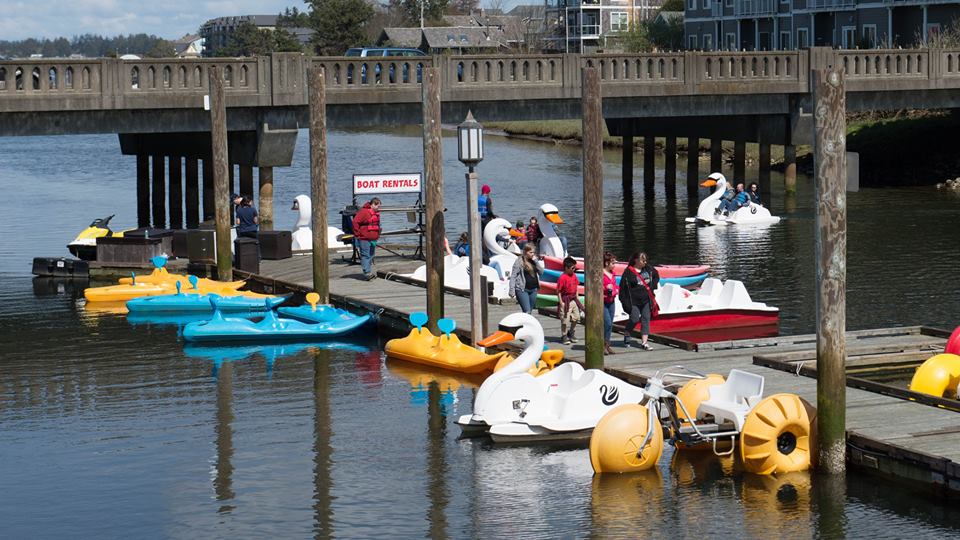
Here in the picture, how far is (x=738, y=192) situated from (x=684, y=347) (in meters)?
24.7

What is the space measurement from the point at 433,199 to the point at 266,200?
17.3 meters

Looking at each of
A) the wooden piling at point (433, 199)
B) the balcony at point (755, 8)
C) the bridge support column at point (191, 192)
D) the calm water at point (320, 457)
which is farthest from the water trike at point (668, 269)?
the balcony at point (755, 8)

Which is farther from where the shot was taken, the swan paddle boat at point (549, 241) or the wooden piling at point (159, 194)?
the wooden piling at point (159, 194)

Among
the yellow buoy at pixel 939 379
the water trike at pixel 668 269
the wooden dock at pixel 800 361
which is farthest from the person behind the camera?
the water trike at pixel 668 269

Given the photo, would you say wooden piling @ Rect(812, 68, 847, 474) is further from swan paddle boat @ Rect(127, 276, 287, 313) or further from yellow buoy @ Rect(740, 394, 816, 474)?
swan paddle boat @ Rect(127, 276, 287, 313)

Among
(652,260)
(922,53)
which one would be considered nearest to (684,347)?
(652,260)

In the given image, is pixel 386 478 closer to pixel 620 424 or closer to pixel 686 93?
pixel 620 424

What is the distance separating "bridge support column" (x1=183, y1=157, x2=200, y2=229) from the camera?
44.6 metres

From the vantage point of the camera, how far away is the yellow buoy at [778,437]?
17.2 meters

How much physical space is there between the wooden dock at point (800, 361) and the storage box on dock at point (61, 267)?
5.27 meters

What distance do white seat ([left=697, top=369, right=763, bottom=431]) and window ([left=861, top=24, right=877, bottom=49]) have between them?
6245 cm

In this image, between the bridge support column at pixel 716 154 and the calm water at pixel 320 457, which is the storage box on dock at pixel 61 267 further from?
the bridge support column at pixel 716 154

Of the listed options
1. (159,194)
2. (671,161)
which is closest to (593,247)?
(159,194)

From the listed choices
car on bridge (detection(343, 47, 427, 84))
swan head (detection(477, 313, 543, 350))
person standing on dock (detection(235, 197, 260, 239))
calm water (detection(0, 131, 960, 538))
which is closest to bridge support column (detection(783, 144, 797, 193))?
car on bridge (detection(343, 47, 427, 84))
